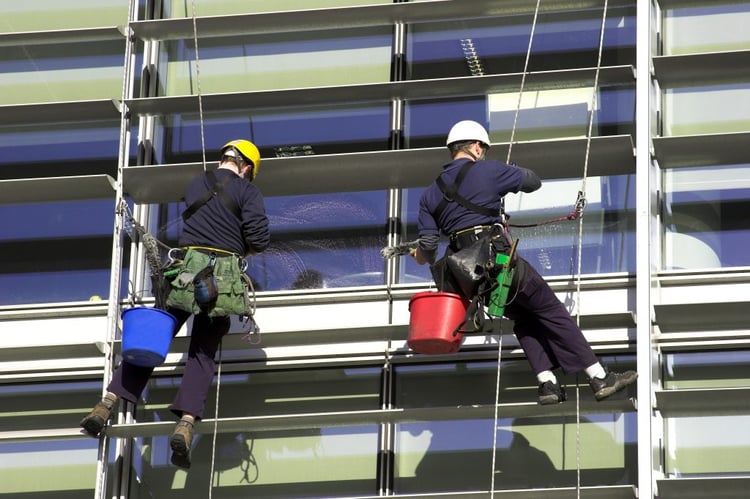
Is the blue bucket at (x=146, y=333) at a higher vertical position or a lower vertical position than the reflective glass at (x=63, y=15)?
lower

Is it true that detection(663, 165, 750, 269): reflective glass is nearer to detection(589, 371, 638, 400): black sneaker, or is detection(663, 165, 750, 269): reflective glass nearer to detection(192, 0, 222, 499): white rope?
detection(589, 371, 638, 400): black sneaker

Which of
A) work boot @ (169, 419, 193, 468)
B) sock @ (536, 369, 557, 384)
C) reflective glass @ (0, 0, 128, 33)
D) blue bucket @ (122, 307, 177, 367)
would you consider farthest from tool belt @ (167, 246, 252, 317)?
reflective glass @ (0, 0, 128, 33)

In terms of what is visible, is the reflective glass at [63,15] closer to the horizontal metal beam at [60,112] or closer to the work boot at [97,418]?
the horizontal metal beam at [60,112]

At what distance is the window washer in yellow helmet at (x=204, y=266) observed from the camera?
11336 mm

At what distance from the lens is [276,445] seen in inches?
473

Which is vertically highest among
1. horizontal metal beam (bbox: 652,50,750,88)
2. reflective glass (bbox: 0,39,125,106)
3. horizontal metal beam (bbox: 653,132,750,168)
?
reflective glass (bbox: 0,39,125,106)

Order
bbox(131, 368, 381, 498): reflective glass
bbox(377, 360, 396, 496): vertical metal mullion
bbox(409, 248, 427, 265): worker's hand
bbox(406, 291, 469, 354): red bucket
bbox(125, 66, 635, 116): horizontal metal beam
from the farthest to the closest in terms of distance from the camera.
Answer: bbox(125, 66, 635, 116): horizontal metal beam < bbox(131, 368, 381, 498): reflective glass < bbox(377, 360, 396, 496): vertical metal mullion < bbox(409, 248, 427, 265): worker's hand < bbox(406, 291, 469, 354): red bucket

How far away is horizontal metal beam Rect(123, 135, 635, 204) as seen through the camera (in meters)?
12.0

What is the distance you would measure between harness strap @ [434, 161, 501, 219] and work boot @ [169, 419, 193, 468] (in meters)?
2.04

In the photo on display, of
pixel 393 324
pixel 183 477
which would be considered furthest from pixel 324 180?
pixel 183 477

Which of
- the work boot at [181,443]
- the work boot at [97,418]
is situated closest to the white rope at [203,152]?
the work boot at [181,443]

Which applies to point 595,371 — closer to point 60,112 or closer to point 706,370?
point 706,370

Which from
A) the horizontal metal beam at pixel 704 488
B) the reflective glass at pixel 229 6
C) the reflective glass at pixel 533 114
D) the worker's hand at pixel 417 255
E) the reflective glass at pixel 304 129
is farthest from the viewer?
the reflective glass at pixel 229 6

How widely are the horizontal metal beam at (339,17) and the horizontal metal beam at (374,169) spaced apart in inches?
44.9
